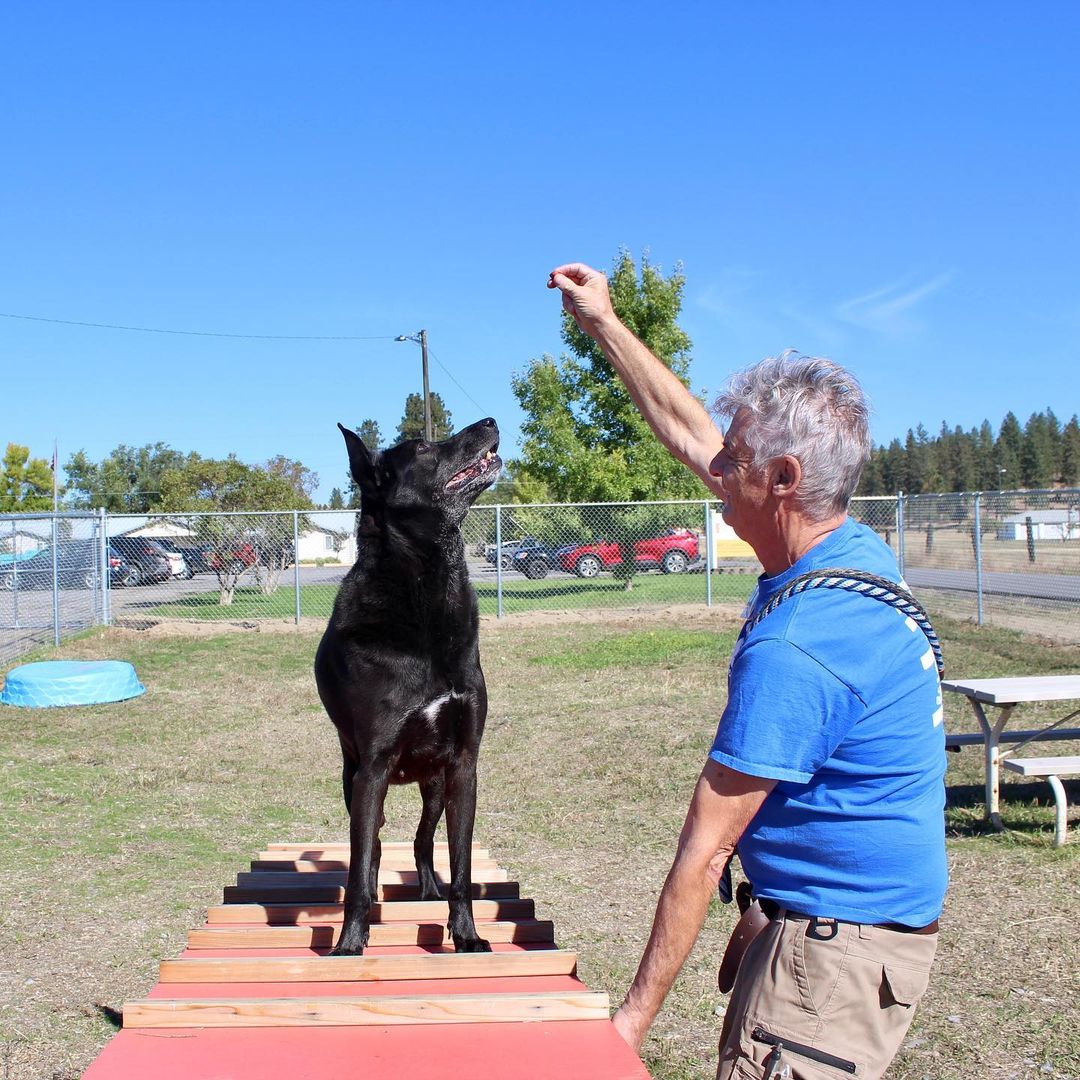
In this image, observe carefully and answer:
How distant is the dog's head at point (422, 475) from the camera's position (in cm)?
336

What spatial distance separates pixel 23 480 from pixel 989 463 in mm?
97636

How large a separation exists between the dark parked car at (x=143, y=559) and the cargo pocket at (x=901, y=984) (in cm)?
2243

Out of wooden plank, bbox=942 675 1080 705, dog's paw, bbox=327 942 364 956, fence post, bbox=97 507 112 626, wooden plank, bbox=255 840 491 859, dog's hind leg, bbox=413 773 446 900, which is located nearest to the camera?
dog's paw, bbox=327 942 364 956

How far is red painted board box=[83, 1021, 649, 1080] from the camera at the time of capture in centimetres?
206

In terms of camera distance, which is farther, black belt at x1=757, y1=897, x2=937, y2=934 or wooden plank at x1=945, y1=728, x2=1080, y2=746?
wooden plank at x1=945, y1=728, x2=1080, y2=746

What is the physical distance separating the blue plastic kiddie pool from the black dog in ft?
28.8

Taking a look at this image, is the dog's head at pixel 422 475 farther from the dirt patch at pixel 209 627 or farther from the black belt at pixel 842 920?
the dirt patch at pixel 209 627

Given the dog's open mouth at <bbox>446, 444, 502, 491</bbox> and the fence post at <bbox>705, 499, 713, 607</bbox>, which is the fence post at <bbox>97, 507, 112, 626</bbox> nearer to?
the fence post at <bbox>705, 499, 713, 607</bbox>

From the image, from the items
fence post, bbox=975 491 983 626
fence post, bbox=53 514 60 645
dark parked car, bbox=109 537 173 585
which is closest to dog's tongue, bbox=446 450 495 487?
fence post, bbox=53 514 60 645

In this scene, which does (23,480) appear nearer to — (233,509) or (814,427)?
(233,509)

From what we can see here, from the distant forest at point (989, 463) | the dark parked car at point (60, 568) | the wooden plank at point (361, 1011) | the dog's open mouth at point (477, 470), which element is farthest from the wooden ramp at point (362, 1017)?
the distant forest at point (989, 463)

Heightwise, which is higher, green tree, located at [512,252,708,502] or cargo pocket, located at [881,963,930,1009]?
green tree, located at [512,252,708,502]

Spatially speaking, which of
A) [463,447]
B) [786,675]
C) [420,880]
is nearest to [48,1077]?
[420,880]

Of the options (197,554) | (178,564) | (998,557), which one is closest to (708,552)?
(998,557)
